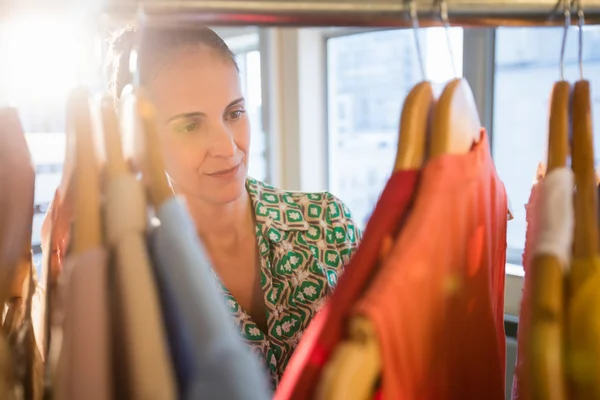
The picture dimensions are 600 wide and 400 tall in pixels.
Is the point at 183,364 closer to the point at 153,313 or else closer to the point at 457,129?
the point at 153,313

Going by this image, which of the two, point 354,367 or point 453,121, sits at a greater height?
point 453,121

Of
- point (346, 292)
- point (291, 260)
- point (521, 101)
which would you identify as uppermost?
point (521, 101)

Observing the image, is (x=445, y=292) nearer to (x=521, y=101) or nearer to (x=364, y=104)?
(x=521, y=101)

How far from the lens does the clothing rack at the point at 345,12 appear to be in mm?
431

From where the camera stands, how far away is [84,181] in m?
0.36

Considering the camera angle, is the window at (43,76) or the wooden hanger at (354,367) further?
the window at (43,76)

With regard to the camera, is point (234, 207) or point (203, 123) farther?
point (234, 207)

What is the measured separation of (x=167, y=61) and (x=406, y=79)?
1422 mm

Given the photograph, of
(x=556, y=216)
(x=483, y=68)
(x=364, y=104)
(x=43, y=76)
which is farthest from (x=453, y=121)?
(x=364, y=104)

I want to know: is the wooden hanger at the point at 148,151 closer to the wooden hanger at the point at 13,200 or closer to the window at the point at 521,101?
the wooden hanger at the point at 13,200

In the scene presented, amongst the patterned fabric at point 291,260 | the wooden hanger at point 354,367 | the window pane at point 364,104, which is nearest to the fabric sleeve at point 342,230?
the patterned fabric at point 291,260

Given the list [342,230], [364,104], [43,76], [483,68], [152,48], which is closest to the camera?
[152,48]

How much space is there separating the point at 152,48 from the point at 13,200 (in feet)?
1.73

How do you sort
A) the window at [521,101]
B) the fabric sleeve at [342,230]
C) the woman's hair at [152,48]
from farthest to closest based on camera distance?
the window at [521,101] < the fabric sleeve at [342,230] < the woman's hair at [152,48]
